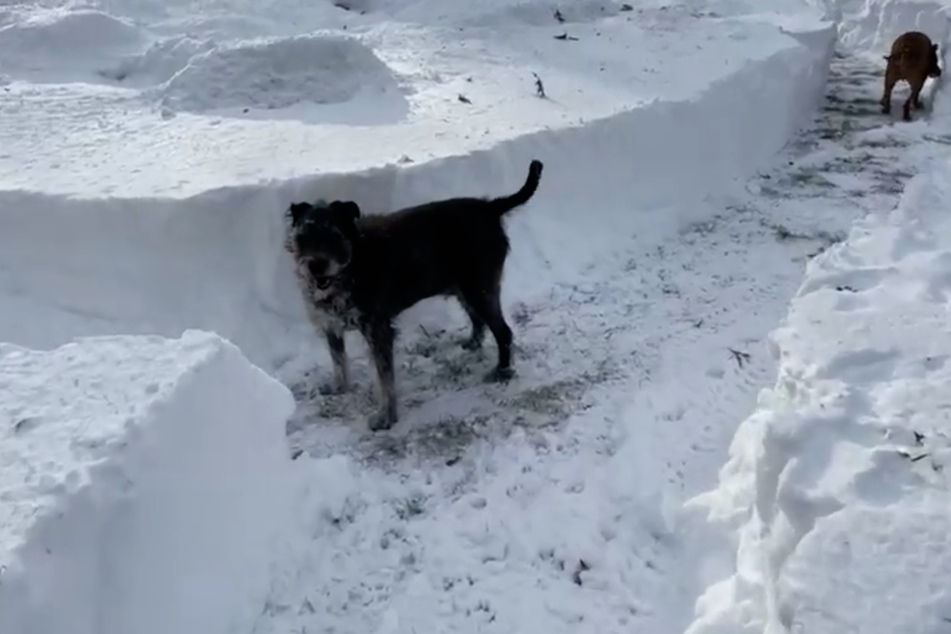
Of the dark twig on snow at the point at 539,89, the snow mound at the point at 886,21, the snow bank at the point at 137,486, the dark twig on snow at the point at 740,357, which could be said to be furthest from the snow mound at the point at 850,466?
the snow mound at the point at 886,21

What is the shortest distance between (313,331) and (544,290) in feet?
6.22

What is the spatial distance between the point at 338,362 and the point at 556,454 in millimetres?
1632

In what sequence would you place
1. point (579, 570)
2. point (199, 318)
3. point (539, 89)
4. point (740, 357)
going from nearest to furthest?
point (579, 570) < point (740, 357) < point (199, 318) < point (539, 89)

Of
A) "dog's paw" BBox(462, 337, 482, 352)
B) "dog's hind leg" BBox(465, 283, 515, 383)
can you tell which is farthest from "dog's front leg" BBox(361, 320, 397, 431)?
"dog's paw" BBox(462, 337, 482, 352)

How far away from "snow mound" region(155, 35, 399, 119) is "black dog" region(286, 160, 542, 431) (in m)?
3.73

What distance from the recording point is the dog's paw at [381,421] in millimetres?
5863

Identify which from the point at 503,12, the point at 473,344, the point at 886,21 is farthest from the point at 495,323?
the point at 886,21

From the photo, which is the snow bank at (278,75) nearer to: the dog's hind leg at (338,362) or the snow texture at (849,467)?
the dog's hind leg at (338,362)

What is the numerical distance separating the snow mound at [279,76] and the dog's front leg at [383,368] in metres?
4.14

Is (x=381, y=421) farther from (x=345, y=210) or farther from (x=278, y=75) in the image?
(x=278, y=75)

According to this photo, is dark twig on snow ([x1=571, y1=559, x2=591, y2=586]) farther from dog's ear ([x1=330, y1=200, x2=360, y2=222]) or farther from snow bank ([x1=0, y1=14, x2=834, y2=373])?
snow bank ([x1=0, y1=14, x2=834, y2=373])

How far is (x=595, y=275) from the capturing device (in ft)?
25.3

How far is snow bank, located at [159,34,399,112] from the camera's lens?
919cm

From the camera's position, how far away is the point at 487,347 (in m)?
6.76
